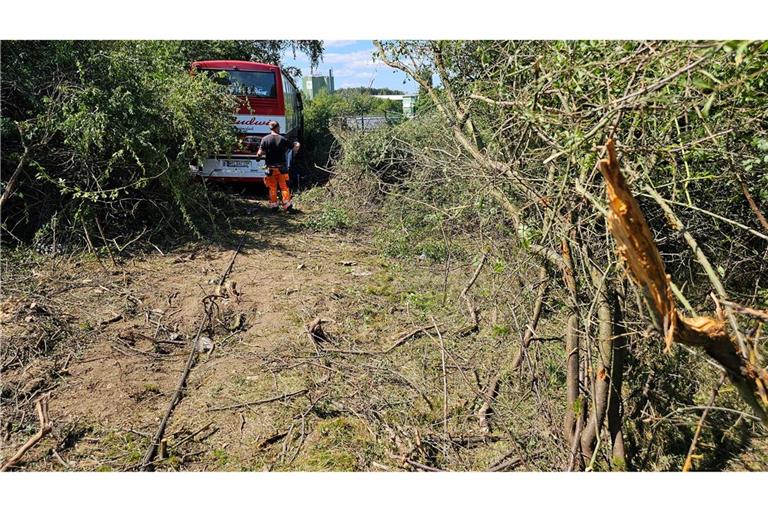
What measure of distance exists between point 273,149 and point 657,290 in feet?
31.4

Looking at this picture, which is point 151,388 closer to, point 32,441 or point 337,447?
point 32,441

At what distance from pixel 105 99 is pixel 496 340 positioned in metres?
5.91

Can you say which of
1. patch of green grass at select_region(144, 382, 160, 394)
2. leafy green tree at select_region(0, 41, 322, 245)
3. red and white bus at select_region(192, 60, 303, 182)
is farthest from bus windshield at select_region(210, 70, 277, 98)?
patch of green grass at select_region(144, 382, 160, 394)

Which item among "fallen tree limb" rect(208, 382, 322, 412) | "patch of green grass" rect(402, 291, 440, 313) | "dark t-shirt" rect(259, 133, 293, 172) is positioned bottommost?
"patch of green grass" rect(402, 291, 440, 313)

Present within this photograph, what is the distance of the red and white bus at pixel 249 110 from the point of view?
11695 mm

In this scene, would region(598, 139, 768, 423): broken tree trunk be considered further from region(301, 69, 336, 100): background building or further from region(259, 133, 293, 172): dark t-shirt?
region(301, 69, 336, 100): background building

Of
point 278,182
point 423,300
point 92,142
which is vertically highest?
point 92,142

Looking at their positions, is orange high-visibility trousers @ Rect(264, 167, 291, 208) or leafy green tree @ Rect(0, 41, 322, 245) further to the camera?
orange high-visibility trousers @ Rect(264, 167, 291, 208)

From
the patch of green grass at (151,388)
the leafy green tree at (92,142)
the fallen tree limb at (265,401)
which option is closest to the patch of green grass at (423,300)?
the fallen tree limb at (265,401)

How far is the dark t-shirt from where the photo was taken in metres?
10.8

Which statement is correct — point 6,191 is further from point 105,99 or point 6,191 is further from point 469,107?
point 469,107

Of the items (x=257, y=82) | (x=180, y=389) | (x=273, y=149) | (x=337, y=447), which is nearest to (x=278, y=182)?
(x=273, y=149)

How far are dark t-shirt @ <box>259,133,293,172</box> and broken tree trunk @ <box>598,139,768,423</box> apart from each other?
30.8 ft

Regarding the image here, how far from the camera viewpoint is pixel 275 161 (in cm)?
1091
